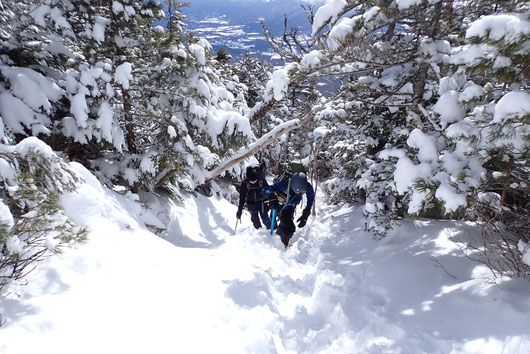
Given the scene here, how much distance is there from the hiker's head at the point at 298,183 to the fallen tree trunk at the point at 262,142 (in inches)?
80.0

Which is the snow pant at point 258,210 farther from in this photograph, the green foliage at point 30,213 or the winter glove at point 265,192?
the green foliage at point 30,213

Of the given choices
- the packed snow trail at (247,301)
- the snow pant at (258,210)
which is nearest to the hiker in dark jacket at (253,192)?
the snow pant at (258,210)

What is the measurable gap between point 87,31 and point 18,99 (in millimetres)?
2490

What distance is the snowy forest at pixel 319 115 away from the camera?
3.09 metres

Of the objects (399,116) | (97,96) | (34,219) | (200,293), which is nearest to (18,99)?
(97,96)

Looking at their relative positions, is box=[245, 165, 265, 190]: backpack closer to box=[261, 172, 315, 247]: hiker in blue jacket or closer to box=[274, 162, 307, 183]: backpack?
box=[274, 162, 307, 183]: backpack

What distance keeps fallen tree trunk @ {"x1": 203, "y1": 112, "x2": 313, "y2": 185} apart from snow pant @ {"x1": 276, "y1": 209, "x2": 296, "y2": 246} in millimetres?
2596

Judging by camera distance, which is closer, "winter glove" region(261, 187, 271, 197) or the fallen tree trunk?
"winter glove" region(261, 187, 271, 197)

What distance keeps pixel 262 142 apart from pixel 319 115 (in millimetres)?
2390

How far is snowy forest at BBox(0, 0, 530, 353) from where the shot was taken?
309 cm

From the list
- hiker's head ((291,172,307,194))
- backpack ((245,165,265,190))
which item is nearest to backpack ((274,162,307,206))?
hiker's head ((291,172,307,194))

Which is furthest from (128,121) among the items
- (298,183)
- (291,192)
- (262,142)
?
(298,183)

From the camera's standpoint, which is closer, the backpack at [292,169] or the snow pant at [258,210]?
the backpack at [292,169]

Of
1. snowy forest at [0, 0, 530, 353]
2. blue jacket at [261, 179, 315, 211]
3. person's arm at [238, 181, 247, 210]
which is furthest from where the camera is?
person's arm at [238, 181, 247, 210]
